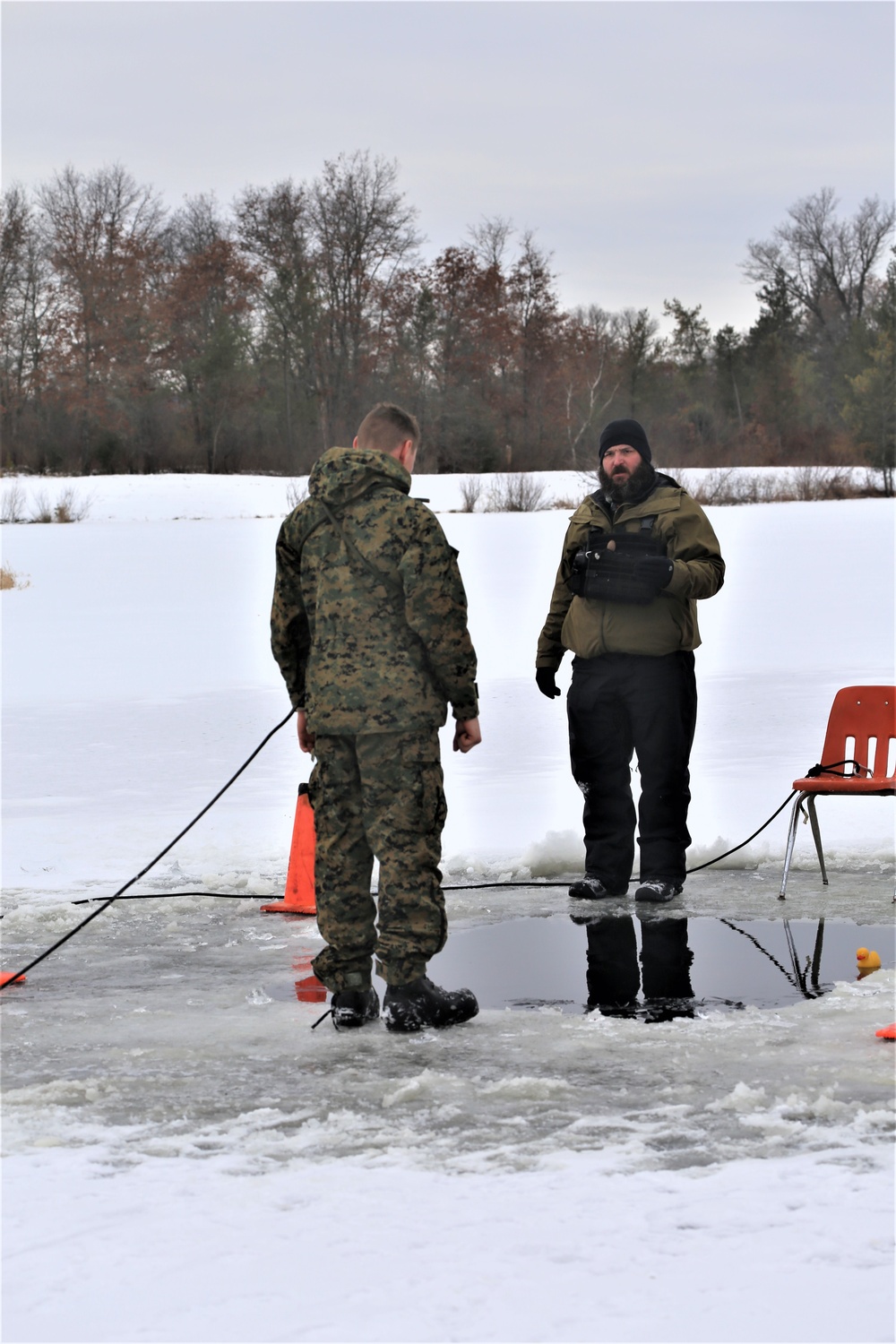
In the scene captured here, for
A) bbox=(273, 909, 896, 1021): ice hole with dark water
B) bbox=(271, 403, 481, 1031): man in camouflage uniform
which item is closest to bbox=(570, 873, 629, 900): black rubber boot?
bbox=(273, 909, 896, 1021): ice hole with dark water

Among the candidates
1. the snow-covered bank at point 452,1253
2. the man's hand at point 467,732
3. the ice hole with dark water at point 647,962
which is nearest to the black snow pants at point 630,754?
the ice hole with dark water at point 647,962

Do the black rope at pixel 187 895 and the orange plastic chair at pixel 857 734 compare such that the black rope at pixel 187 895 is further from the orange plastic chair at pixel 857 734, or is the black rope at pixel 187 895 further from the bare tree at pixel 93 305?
the bare tree at pixel 93 305

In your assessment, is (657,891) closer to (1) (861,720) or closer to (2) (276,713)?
(1) (861,720)

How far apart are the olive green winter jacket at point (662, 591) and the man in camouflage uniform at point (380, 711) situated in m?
1.56

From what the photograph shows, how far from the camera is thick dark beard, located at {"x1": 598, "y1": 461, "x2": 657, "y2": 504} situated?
559cm

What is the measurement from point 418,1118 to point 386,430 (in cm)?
191

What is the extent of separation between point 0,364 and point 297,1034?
4346 cm

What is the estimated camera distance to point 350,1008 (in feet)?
13.4

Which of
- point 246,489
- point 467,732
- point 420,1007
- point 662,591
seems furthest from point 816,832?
point 246,489

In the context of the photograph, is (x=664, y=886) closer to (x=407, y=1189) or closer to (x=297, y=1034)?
(x=297, y=1034)

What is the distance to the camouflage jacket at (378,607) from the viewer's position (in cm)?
394

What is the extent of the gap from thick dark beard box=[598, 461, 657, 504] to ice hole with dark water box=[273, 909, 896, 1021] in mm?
1596

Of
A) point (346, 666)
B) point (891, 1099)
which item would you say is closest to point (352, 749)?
point (346, 666)

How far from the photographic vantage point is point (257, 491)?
36625 millimetres
